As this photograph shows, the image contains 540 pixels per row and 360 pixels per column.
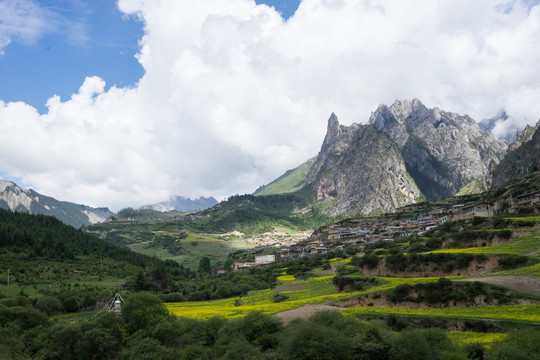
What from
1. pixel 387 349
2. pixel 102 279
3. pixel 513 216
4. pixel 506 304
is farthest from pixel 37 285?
pixel 513 216

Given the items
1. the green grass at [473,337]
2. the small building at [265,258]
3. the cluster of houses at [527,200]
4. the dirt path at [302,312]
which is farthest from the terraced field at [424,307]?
the small building at [265,258]

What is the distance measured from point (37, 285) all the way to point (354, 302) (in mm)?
81858

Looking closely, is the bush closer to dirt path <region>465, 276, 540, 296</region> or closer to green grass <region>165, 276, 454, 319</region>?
green grass <region>165, 276, 454, 319</region>

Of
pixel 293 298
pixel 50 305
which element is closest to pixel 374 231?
pixel 293 298

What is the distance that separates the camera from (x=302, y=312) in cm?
4928

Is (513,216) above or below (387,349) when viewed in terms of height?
above

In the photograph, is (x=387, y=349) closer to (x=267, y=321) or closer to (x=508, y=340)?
(x=508, y=340)

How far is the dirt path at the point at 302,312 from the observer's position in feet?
153

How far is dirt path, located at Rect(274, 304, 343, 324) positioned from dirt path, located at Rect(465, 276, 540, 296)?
754 inches

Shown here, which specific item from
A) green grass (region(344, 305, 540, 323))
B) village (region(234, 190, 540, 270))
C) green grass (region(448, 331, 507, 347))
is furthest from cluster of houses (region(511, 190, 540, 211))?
green grass (region(448, 331, 507, 347))

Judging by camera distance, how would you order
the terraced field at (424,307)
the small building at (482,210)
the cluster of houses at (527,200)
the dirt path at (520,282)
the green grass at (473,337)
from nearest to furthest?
the green grass at (473,337), the terraced field at (424,307), the dirt path at (520,282), the cluster of houses at (527,200), the small building at (482,210)

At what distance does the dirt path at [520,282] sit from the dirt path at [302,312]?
1916cm

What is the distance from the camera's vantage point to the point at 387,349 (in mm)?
29953

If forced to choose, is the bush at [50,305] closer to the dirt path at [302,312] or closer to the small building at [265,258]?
the dirt path at [302,312]
